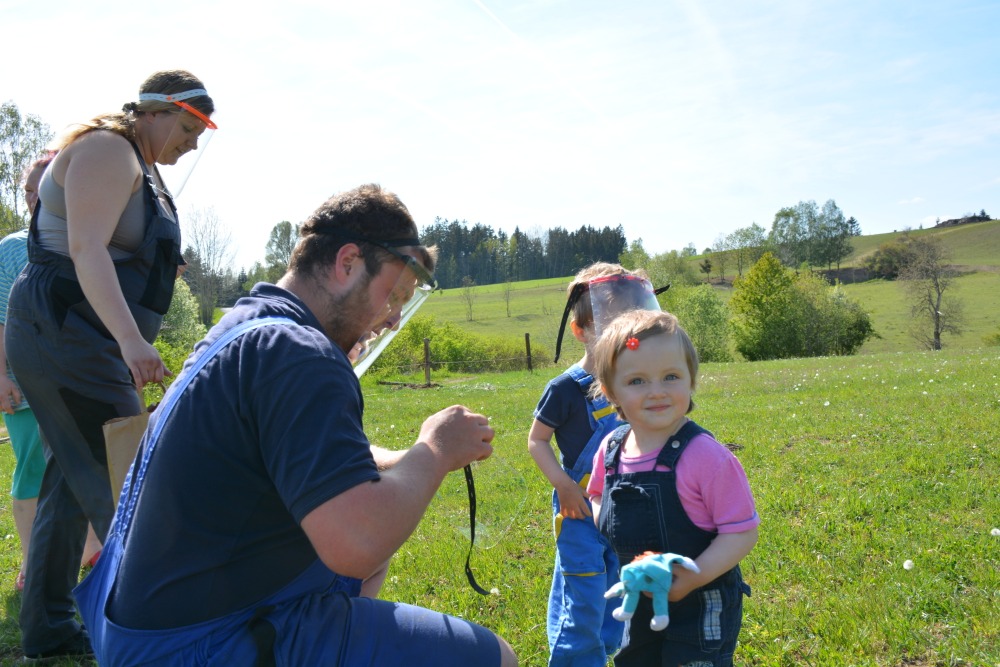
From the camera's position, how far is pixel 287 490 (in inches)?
68.2

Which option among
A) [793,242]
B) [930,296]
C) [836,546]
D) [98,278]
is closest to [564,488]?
[98,278]

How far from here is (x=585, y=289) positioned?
361 cm

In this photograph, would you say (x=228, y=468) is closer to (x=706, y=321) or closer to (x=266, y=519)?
(x=266, y=519)

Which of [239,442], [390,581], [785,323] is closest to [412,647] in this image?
[239,442]

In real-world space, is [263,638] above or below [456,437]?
below

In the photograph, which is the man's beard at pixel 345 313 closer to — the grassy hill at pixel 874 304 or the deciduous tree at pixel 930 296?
the grassy hill at pixel 874 304

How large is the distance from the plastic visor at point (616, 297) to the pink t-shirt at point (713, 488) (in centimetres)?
95

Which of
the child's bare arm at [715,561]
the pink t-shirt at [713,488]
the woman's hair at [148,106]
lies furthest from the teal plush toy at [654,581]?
the woman's hair at [148,106]

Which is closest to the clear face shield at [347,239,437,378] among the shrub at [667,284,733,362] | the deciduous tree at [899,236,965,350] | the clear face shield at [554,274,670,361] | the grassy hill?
the clear face shield at [554,274,670,361]

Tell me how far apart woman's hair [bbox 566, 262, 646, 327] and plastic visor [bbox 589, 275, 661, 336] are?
2.4 inches

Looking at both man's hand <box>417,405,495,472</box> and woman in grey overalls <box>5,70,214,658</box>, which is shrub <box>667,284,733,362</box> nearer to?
woman in grey overalls <box>5,70,214,658</box>

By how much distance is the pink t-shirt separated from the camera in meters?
2.39

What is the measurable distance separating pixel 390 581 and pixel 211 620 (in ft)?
9.85

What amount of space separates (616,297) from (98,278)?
2211mm
